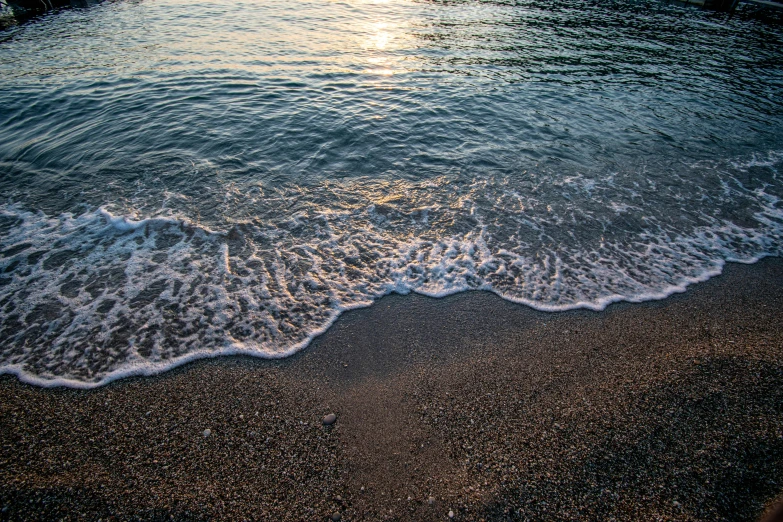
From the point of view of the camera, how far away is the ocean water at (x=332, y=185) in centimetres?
592

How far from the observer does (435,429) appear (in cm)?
420

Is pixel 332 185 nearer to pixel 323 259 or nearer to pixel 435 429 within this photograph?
pixel 323 259

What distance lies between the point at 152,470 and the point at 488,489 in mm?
3534

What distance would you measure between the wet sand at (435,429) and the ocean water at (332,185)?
0.64 meters

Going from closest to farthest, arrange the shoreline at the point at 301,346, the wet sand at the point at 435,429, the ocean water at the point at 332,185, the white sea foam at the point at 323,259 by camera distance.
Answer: the wet sand at the point at 435,429
the shoreline at the point at 301,346
the white sea foam at the point at 323,259
the ocean water at the point at 332,185

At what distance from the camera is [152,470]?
3.77 metres

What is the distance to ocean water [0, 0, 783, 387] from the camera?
233 inches

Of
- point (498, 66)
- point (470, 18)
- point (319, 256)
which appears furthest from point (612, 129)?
point (470, 18)

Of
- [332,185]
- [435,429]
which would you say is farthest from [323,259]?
[435,429]

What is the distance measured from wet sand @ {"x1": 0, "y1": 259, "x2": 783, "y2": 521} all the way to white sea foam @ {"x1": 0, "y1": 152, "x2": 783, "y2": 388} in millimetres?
546

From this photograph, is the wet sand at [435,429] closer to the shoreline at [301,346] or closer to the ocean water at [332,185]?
the shoreline at [301,346]

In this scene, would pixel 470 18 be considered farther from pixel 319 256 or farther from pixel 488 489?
pixel 488 489

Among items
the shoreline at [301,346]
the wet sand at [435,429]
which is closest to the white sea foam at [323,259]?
the shoreline at [301,346]

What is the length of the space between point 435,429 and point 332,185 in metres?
6.37
